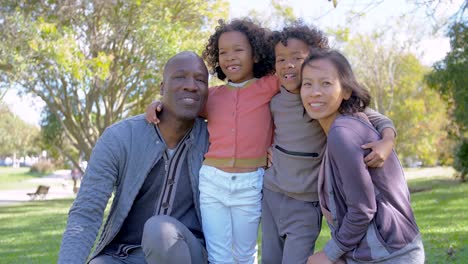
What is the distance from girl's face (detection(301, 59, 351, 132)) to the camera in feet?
10.5

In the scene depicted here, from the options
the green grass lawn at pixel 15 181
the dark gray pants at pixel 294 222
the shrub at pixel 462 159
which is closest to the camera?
the dark gray pants at pixel 294 222

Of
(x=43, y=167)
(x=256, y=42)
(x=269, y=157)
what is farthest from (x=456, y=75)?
(x=43, y=167)

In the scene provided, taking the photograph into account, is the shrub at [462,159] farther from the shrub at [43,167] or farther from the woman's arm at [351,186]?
the shrub at [43,167]

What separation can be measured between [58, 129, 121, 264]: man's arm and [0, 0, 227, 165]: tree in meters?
12.2

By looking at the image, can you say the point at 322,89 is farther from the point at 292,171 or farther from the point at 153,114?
the point at 153,114

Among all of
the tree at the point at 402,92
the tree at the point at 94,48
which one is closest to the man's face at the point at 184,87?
the tree at the point at 94,48

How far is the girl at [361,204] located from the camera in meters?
2.83

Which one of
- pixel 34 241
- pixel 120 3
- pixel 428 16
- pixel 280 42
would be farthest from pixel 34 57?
pixel 280 42

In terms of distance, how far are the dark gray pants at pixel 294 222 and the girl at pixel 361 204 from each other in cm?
37

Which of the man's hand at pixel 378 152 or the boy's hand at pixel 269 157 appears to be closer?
the man's hand at pixel 378 152

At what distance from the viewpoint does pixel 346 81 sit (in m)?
3.21

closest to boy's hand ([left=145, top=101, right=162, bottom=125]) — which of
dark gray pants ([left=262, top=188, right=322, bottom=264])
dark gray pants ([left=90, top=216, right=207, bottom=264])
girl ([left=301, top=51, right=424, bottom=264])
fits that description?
dark gray pants ([left=90, top=216, right=207, bottom=264])

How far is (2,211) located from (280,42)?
1853 cm

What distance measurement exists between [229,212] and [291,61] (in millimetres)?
1032
